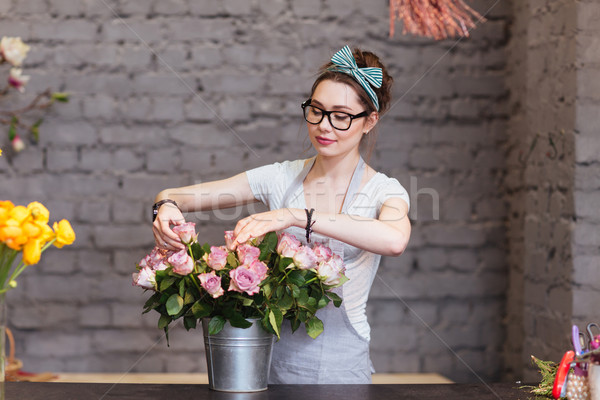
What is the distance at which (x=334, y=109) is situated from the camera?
146cm

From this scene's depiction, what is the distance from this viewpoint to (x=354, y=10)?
2.45m

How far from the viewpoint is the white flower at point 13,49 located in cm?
220

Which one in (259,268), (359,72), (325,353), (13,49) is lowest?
(325,353)

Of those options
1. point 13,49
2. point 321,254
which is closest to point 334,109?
point 321,254

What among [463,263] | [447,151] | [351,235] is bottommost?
[463,263]

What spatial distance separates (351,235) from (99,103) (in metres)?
1.52

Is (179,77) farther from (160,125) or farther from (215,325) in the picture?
(215,325)

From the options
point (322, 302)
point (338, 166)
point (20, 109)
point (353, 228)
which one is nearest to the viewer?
point (322, 302)

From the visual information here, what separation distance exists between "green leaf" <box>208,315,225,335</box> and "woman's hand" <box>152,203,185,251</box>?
0.23 metres

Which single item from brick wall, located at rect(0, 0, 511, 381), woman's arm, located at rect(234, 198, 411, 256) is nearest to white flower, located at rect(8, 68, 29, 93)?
brick wall, located at rect(0, 0, 511, 381)

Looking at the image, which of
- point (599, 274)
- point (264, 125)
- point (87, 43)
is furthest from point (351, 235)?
point (87, 43)

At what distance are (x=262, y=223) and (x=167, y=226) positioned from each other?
0.23 metres

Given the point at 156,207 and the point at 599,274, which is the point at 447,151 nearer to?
the point at 599,274

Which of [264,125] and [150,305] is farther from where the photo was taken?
[264,125]
